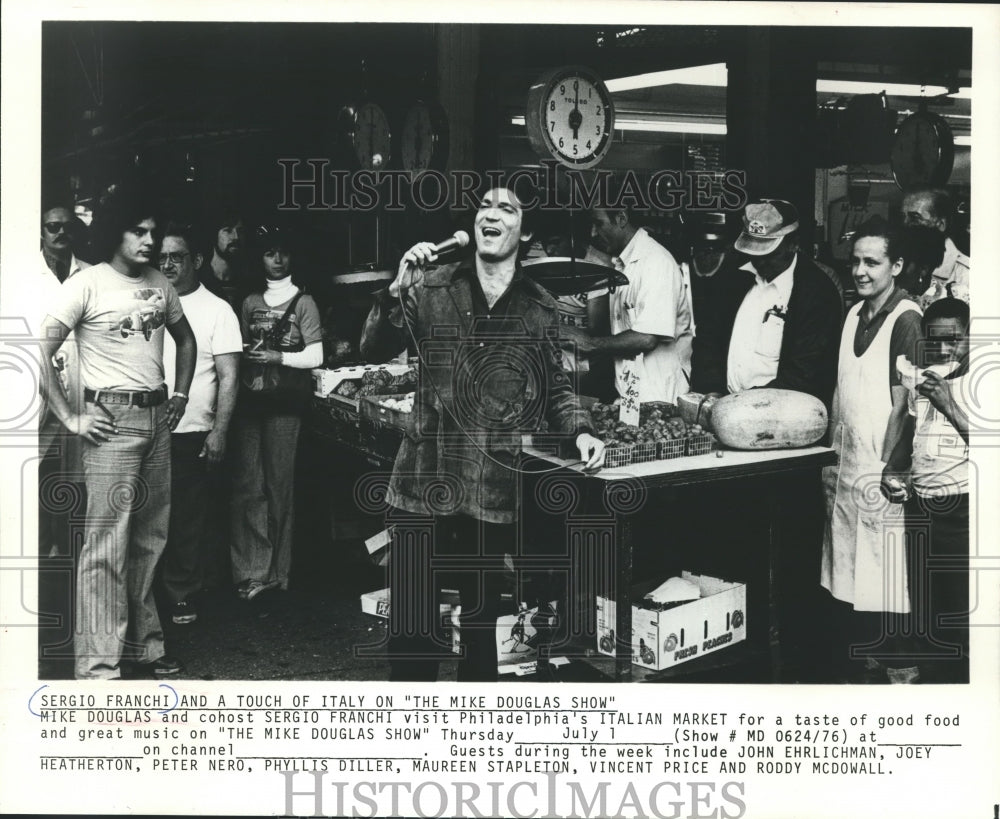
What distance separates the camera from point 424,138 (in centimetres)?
632

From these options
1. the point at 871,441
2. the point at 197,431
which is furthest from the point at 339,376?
the point at 871,441

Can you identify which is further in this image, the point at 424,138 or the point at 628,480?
the point at 424,138

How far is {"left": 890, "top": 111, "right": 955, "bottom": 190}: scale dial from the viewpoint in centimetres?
627

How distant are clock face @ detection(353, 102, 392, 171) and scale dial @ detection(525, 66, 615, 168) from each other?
2.31 feet

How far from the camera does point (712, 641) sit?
251 inches

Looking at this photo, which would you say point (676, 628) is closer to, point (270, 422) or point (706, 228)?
point (706, 228)

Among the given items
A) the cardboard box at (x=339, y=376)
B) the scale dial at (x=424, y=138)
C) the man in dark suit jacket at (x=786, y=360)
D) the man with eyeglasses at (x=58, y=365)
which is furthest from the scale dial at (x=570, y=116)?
the man with eyeglasses at (x=58, y=365)

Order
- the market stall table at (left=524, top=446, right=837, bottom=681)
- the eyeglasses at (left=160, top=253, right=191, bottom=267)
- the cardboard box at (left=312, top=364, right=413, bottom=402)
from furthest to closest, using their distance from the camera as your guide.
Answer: the cardboard box at (left=312, top=364, right=413, bottom=402), the eyeglasses at (left=160, top=253, right=191, bottom=267), the market stall table at (left=524, top=446, right=837, bottom=681)

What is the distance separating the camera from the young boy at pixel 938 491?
20.7ft

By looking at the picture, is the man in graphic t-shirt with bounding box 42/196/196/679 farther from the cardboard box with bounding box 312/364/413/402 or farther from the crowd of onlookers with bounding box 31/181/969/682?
the cardboard box with bounding box 312/364/413/402

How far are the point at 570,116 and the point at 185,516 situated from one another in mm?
2695

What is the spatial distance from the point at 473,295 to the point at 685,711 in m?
2.23

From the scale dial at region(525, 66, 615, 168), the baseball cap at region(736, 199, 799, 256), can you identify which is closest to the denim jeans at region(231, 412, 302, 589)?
the scale dial at region(525, 66, 615, 168)

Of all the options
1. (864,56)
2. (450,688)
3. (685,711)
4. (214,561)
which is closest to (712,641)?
(685,711)
